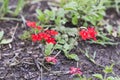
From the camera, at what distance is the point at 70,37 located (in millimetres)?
2324

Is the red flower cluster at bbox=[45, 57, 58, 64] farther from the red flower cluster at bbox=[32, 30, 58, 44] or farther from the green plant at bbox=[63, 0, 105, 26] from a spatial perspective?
the green plant at bbox=[63, 0, 105, 26]

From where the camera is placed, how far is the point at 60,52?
7.22ft

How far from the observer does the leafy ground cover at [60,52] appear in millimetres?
2012

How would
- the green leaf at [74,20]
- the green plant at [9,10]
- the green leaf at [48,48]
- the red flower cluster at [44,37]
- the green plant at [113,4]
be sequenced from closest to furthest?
the green leaf at [48,48] < the red flower cluster at [44,37] < the green leaf at [74,20] < the green plant at [9,10] < the green plant at [113,4]

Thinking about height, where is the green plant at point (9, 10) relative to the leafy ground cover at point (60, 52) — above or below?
above

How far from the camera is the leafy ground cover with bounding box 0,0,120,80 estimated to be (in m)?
Answer: 2.01

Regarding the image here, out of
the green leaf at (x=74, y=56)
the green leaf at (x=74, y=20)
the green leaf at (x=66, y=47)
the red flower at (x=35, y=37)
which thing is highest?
the green leaf at (x=74, y=20)

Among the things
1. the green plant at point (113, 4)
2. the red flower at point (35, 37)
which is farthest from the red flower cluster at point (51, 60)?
the green plant at point (113, 4)

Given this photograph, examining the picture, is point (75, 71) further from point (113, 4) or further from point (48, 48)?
point (113, 4)

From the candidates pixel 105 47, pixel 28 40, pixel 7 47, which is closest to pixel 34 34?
pixel 28 40

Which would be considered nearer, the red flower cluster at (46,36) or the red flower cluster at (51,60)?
the red flower cluster at (51,60)

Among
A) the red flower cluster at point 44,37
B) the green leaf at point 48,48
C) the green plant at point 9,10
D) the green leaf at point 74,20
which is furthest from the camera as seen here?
the green plant at point 9,10

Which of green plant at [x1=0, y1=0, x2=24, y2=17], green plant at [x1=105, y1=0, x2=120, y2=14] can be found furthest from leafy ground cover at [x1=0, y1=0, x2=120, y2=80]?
green plant at [x1=105, y1=0, x2=120, y2=14]

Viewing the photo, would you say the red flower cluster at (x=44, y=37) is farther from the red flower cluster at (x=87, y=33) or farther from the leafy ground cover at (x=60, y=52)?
the red flower cluster at (x=87, y=33)
